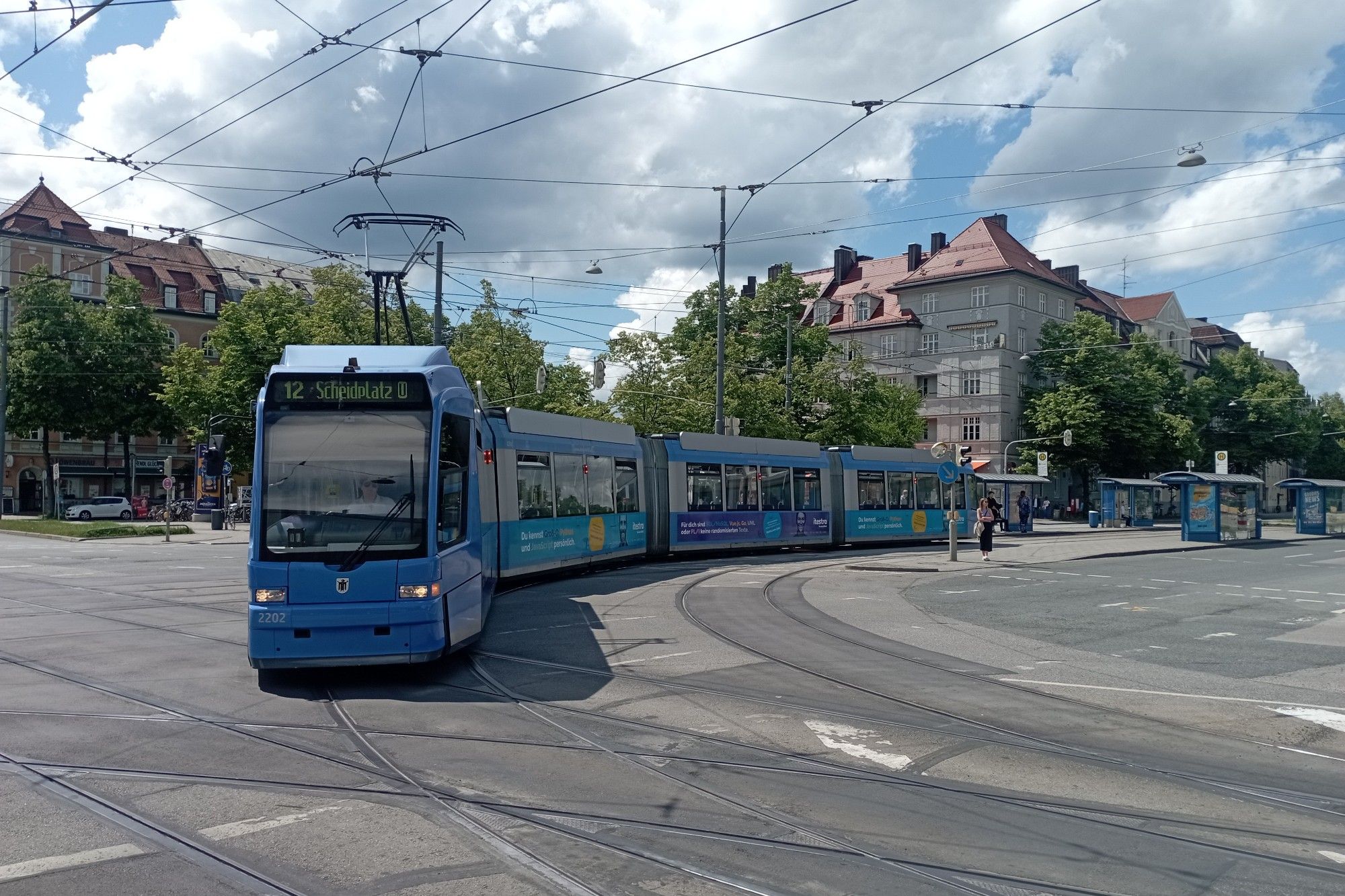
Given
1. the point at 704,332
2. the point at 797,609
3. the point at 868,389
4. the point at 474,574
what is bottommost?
the point at 797,609

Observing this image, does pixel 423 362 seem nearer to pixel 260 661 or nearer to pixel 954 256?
pixel 260 661

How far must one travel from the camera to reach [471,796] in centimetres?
608

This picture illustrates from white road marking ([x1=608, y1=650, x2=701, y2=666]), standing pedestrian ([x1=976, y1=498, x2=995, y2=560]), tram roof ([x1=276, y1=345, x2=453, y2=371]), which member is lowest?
white road marking ([x1=608, y1=650, x2=701, y2=666])

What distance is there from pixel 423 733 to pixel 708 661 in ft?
13.0

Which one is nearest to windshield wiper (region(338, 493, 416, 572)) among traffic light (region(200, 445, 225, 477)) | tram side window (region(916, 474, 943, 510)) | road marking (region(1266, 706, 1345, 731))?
traffic light (region(200, 445, 225, 477))

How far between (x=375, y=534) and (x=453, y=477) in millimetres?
982

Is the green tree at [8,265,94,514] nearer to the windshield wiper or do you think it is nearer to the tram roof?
the tram roof

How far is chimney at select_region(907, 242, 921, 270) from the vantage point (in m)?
73.8

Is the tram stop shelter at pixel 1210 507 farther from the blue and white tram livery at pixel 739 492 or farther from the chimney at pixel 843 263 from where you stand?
the chimney at pixel 843 263

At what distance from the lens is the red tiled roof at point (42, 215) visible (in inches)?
2379

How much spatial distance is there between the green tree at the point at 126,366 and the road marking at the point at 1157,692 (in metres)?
55.9

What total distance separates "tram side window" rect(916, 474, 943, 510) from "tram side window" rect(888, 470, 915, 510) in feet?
1.16

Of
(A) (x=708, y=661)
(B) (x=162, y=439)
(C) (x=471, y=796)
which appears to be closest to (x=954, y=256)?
(B) (x=162, y=439)

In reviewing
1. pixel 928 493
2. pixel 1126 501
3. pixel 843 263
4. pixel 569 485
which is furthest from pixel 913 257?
pixel 569 485
